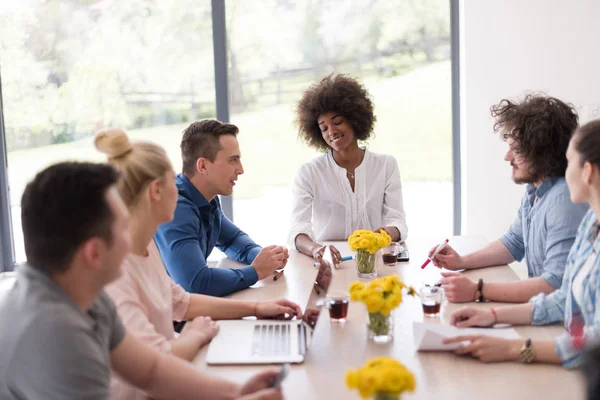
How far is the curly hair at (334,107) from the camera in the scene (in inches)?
154

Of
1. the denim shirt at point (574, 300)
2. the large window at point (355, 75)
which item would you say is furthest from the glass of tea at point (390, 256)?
the large window at point (355, 75)

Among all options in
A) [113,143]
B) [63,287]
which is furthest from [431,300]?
[63,287]

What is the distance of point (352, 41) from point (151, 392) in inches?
153

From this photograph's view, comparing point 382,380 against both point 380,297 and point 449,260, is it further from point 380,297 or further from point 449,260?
point 449,260

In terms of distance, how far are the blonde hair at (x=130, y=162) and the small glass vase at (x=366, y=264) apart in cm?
100

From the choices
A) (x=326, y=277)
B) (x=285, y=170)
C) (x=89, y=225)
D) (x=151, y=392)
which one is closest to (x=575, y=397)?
(x=151, y=392)

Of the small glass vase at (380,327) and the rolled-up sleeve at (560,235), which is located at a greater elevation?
the rolled-up sleeve at (560,235)

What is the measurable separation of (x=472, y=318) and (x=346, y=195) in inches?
65.2

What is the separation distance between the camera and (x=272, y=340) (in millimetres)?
2127

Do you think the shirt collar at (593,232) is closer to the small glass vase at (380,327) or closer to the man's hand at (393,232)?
the small glass vase at (380,327)

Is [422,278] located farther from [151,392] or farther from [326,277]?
[151,392]

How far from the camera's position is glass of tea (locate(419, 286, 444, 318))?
228 centimetres

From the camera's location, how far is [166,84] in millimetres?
A: 5285

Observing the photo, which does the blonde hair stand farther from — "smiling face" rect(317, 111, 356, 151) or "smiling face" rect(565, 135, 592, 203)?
"smiling face" rect(317, 111, 356, 151)
